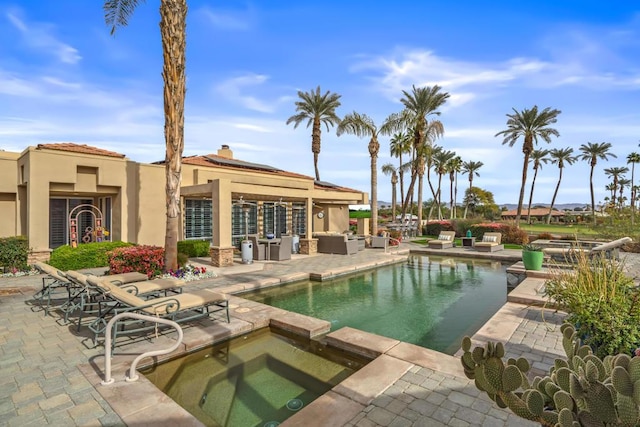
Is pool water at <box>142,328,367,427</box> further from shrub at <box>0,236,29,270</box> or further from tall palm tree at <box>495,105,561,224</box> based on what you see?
tall palm tree at <box>495,105,561,224</box>

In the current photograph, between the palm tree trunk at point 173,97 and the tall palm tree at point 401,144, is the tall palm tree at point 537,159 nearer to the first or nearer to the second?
the tall palm tree at point 401,144

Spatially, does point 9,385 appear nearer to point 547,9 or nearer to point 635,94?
point 547,9

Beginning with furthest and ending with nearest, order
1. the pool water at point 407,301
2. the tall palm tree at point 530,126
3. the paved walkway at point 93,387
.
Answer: the tall palm tree at point 530,126, the pool water at point 407,301, the paved walkway at point 93,387

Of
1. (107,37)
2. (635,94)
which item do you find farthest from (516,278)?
(107,37)

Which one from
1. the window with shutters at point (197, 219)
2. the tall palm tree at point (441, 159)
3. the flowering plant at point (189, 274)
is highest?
the tall palm tree at point (441, 159)

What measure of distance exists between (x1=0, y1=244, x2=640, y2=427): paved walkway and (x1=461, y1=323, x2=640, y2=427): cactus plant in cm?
157

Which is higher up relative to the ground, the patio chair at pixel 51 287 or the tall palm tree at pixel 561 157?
the tall palm tree at pixel 561 157

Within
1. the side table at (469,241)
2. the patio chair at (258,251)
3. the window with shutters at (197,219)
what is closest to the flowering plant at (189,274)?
the patio chair at (258,251)

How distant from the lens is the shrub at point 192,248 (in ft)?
51.5

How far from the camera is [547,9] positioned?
10320mm

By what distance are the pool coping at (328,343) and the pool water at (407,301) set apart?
0.93 metres

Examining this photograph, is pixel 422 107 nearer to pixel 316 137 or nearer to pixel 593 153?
pixel 316 137

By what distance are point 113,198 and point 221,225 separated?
19.4 ft

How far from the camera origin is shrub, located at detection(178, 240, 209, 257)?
15.7m
